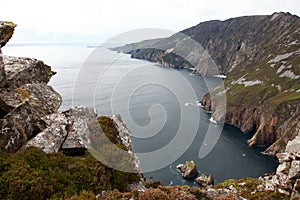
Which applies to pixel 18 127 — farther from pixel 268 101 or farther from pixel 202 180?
pixel 268 101

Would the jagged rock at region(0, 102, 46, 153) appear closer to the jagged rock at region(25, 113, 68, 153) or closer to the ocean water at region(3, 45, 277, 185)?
the jagged rock at region(25, 113, 68, 153)

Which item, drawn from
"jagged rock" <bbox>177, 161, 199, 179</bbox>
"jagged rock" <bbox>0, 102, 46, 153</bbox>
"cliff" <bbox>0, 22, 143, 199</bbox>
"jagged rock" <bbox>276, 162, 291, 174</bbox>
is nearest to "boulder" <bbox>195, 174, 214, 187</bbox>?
"jagged rock" <bbox>177, 161, 199, 179</bbox>

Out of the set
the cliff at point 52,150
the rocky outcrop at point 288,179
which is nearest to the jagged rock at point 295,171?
the rocky outcrop at point 288,179

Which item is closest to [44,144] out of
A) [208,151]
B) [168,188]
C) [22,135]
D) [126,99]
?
[22,135]

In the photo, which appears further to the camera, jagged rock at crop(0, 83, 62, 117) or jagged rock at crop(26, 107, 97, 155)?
jagged rock at crop(0, 83, 62, 117)

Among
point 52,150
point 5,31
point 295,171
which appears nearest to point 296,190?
point 295,171

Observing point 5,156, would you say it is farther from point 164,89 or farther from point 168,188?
point 164,89
